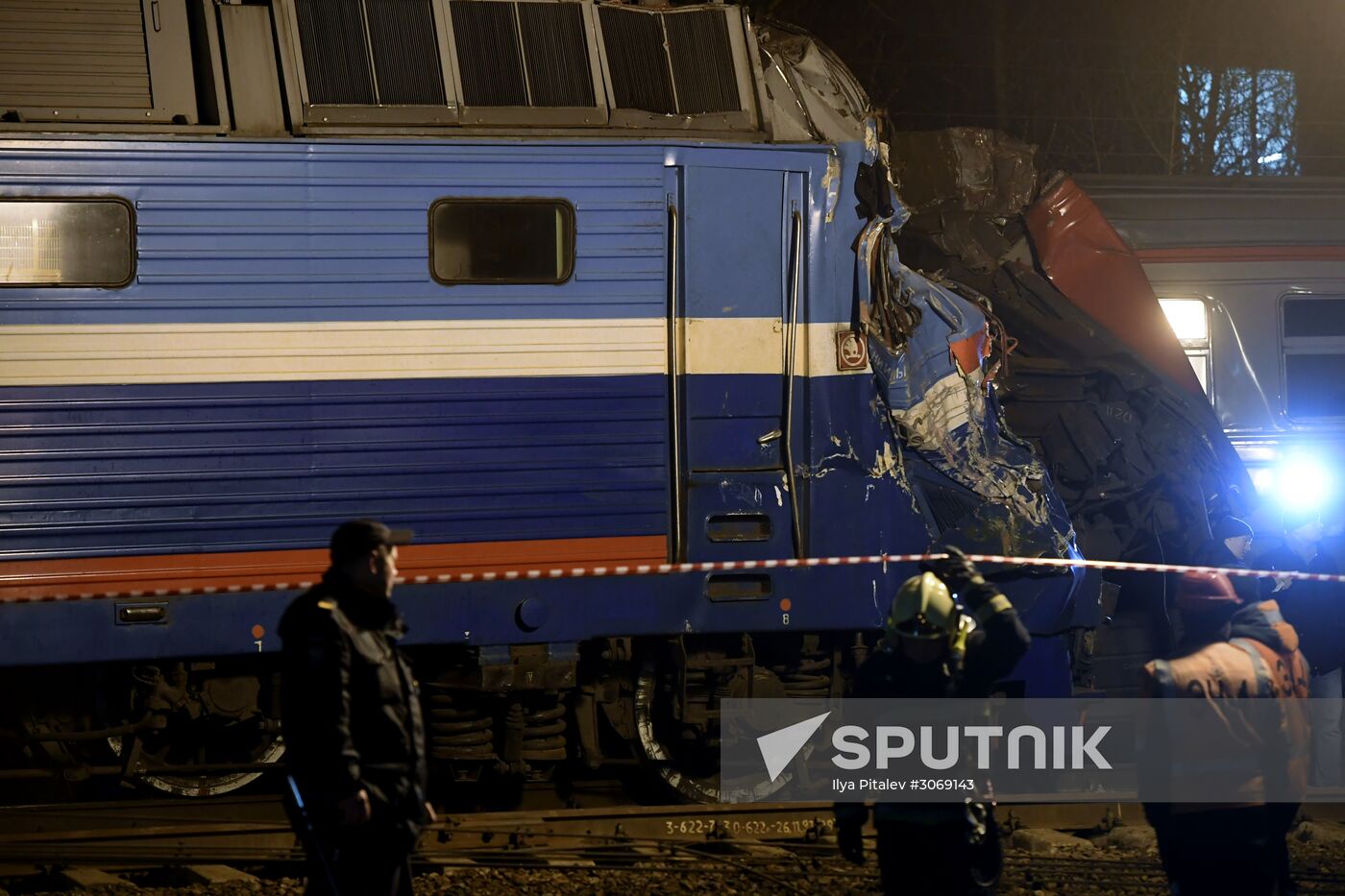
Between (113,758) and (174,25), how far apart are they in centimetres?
375

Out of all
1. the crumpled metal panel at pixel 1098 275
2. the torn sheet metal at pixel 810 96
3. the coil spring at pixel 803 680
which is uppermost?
the torn sheet metal at pixel 810 96

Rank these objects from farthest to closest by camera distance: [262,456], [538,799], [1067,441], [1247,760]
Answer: [1067,441] → [538,799] → [262,456] → [1247,760]

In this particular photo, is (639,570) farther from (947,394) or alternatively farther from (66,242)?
(66,242)

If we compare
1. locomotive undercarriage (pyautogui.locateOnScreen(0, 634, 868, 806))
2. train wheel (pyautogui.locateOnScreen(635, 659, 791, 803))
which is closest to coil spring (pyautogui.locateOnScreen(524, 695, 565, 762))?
locomotive undercarriage (pyautogui.locateOnScreen(0, 634, 868, 806))

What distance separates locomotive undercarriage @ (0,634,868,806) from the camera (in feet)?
26.1

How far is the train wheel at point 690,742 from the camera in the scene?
333 inches

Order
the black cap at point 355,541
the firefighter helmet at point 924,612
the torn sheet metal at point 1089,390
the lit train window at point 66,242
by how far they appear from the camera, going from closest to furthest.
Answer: the black cap at point 355,541, the firefighter helmet at point 924,612, the lit train window at point 66,242, the torn sheet metal at point 1089,390

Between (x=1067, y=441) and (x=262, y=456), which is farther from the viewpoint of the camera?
(x=1067, y=441)

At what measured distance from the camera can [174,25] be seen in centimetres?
774

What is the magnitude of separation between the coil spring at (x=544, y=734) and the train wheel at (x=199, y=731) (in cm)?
126

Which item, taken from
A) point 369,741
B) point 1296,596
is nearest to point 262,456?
point 369,741

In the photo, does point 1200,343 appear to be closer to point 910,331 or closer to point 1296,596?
point 1296,596

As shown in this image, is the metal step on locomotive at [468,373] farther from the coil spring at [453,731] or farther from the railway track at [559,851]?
the railway track at [559,851]
